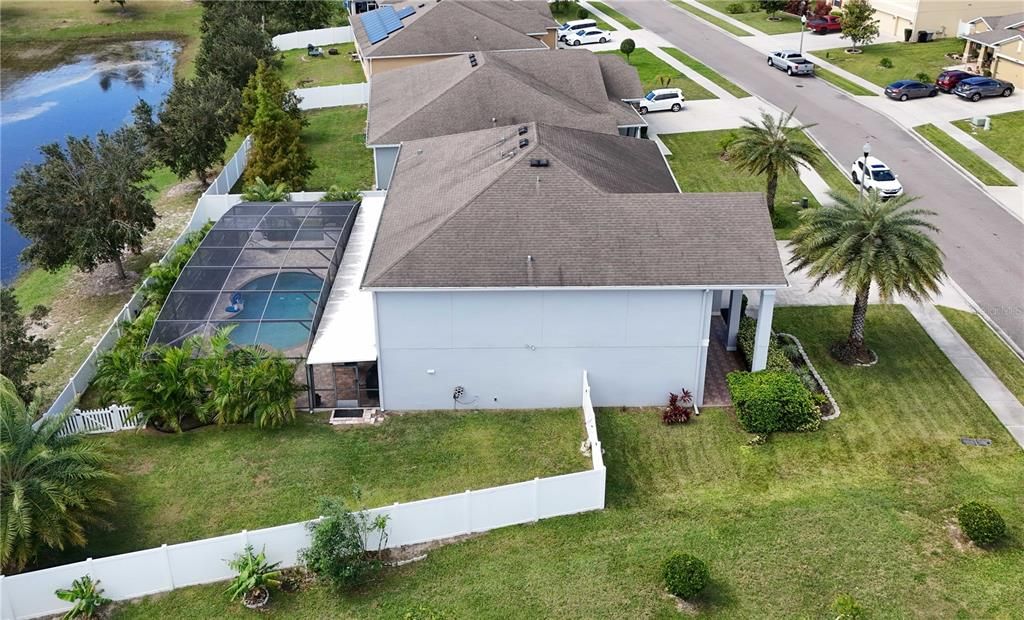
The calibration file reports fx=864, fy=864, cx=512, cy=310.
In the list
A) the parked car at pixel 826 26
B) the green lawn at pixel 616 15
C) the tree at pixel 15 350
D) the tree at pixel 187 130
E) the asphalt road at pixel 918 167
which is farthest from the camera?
the green lawn at pixel 616 15

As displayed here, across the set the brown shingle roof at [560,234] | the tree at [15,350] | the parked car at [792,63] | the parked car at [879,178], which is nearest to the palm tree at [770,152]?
the parked car at [879,178]

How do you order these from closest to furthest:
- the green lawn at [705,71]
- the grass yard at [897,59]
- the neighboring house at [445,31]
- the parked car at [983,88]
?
the parked car at [983,88]
the neighboring house at [445,31]
the green lawn at [705,71]
the grass yard at [897,59]

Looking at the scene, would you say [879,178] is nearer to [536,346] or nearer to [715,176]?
[715,176]

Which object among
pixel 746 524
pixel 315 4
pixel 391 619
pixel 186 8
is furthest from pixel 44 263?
pixel 186 8

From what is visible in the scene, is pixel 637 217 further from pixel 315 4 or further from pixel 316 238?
pixel 315 4

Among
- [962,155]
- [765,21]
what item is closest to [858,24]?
[765,21]

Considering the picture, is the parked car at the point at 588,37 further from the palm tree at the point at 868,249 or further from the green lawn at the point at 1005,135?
the palm tree at the point at 868,249
